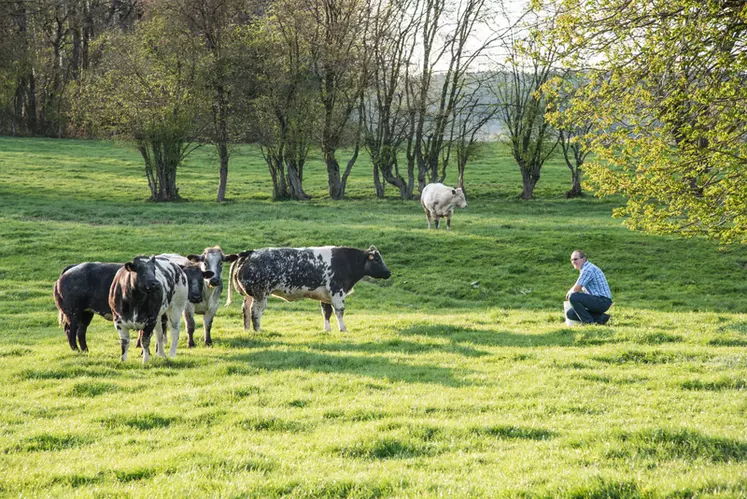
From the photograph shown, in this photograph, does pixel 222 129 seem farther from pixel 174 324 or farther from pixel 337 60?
pixel 174 324

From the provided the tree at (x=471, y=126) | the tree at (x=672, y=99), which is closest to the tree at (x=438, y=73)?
the tree at (x=471, y=126)

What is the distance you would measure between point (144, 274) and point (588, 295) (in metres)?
9.79

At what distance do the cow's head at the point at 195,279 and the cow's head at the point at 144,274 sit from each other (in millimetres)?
1589

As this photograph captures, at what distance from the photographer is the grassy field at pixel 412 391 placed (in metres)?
7.12

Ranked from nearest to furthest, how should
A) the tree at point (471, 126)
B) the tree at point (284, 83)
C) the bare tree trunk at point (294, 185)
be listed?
1. the tree at point (284, 83)
2. the bare tree trunk at point (294, 185)
3. the tree at point (471, 126)

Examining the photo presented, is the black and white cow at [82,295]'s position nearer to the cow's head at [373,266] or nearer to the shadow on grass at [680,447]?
the cow's head at [373,266]

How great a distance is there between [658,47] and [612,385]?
7.62m

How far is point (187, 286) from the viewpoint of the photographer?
1530 centimetres

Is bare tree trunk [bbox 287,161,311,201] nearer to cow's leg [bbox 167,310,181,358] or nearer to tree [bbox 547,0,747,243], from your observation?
tree [bbox 547,0,747,243]

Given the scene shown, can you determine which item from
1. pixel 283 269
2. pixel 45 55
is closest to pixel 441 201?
pixel 283 269

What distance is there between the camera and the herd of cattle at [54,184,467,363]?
13.8 m

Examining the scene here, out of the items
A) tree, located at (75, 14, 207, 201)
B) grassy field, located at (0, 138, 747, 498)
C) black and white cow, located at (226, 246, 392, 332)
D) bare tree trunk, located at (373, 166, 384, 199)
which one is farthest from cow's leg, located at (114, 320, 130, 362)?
bare tree trunk, located at (373, 166, 384, 199)

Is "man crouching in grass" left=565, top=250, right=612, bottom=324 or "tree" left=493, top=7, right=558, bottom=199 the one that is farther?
"tree" left=493, top=7, right=558, bottom=199

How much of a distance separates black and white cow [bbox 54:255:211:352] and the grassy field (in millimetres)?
510
